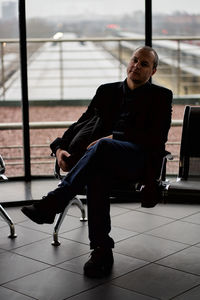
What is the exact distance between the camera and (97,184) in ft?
9.86

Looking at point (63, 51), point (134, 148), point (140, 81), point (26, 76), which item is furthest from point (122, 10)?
point (134, 148)

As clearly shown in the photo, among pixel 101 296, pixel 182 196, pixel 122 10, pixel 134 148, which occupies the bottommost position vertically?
pixel 101 296

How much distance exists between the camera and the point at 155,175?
3182mm

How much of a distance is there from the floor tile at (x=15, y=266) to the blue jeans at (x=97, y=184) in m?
0.33

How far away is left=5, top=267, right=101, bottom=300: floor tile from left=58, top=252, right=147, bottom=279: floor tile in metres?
0.08

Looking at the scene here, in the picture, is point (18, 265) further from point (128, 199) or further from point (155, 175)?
point (128, 199)

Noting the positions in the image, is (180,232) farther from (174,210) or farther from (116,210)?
(116,210)

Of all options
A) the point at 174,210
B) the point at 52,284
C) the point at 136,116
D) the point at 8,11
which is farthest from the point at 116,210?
the point at 8,11

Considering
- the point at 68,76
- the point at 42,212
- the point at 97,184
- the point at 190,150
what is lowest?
the point at 42,212

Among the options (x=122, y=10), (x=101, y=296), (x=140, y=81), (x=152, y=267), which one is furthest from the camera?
(x=122, y=10)

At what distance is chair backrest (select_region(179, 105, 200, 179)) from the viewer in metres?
3.49

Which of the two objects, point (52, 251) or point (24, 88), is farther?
point (24, 88)

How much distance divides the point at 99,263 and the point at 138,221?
3.13 feet

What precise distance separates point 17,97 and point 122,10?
1140mm
